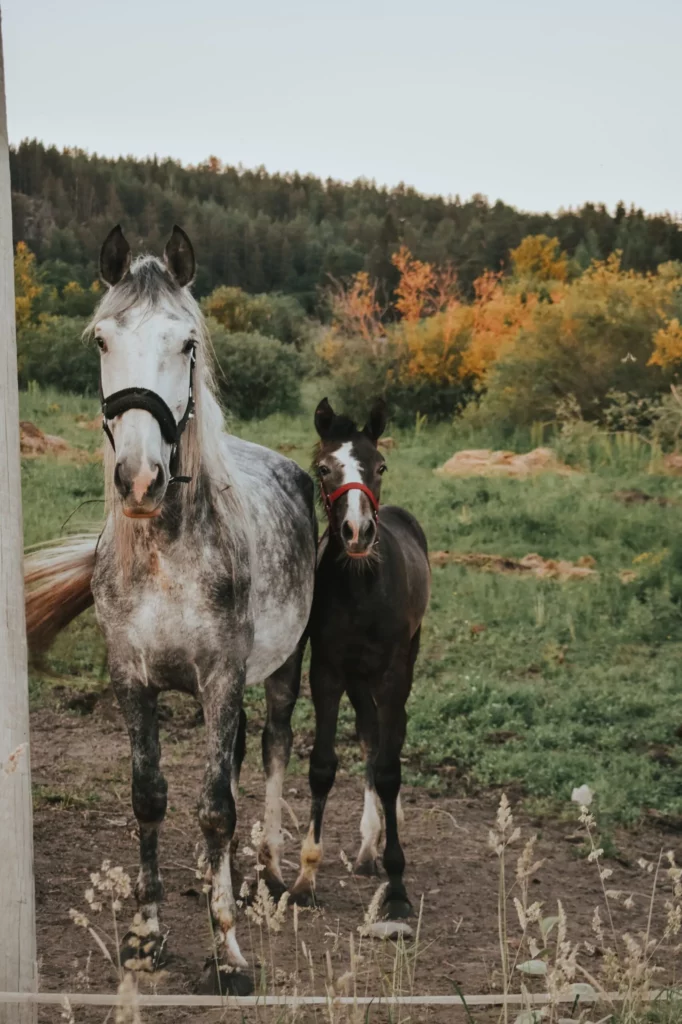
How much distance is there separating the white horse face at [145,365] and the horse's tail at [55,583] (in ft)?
4.18

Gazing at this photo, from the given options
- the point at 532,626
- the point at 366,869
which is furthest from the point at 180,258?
the point at 532,626

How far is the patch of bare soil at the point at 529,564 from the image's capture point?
32.7 feet

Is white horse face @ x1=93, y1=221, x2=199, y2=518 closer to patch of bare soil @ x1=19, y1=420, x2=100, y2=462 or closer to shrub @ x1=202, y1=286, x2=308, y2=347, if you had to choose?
patch of bare soil @ x1=19, y1=420, x2=100, y2=462

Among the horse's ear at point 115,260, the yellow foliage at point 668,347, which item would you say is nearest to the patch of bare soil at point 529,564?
the yellow foliage at point 668,347

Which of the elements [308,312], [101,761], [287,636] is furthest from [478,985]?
[308,312]

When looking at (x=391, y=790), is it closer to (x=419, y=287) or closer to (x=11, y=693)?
(x=11, y=693)

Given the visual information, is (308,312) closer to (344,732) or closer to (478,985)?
(344,732)

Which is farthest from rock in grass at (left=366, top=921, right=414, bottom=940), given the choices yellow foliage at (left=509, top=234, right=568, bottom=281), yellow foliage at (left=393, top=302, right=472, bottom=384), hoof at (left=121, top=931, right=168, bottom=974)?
yellow foliage at (left=509, top=234, right=568, bottom=281)

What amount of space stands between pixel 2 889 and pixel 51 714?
4591mm

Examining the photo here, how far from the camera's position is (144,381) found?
3.32 m

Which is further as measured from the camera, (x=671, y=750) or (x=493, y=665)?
(x=493, y=665)

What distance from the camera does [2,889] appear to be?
9.91 ft

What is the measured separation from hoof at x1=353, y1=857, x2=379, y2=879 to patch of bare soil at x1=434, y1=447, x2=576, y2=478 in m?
6.92

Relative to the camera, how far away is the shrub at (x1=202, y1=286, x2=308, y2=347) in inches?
492
